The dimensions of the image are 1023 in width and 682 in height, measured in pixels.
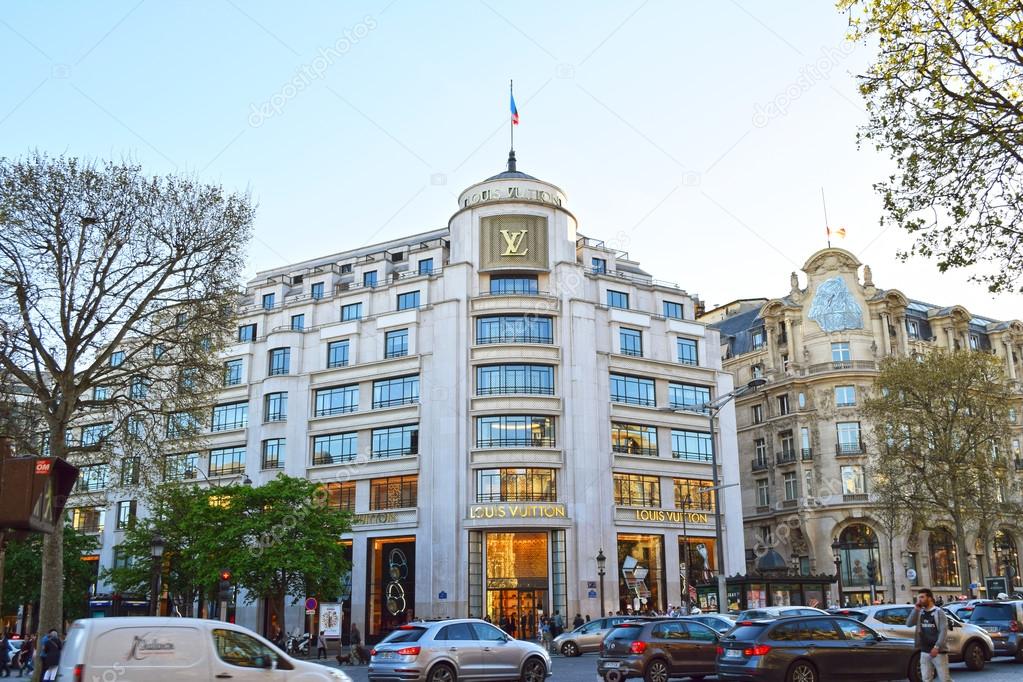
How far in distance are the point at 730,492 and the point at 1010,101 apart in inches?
1672

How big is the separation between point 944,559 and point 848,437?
33.4ft

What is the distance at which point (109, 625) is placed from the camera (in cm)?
1218

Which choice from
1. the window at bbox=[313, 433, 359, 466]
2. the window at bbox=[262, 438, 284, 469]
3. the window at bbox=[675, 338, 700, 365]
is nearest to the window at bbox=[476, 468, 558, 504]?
the window at bbox=[313, 433, 359, 466]

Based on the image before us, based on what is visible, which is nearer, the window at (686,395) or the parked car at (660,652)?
the parked car at (660,652)

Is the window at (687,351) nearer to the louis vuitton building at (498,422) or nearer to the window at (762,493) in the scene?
the louis vuitton building at (498,422)

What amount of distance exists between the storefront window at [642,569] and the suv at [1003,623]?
24989mm

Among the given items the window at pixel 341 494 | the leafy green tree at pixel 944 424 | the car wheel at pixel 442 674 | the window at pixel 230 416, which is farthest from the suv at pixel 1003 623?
the window at pixel 230 416

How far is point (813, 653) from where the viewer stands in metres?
17.6

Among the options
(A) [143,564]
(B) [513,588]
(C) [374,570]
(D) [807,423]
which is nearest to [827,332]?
(D) [807,423]

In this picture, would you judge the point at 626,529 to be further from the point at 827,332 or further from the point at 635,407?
the point at 827,332

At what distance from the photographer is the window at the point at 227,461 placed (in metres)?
57.8

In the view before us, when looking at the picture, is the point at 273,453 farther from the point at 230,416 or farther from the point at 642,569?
the point at 642,569

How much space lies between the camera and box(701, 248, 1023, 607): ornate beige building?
59688 millimetres

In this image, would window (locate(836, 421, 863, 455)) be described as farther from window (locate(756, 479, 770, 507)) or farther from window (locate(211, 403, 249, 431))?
window (locate(211, 403, 249, 431))
